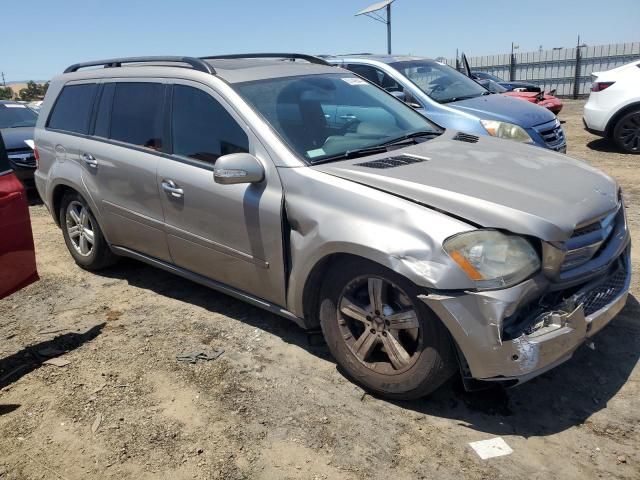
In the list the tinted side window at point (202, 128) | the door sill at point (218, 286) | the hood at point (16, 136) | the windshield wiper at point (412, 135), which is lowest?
the door sill at point (218, 286)

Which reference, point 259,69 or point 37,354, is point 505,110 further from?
point 37,354

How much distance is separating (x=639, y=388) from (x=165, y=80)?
142 inches

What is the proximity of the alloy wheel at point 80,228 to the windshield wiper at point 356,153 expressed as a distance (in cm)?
259

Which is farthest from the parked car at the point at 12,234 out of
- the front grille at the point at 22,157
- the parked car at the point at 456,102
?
the front grille at the point at 22,157

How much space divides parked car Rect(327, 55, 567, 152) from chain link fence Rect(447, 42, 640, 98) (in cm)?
1568

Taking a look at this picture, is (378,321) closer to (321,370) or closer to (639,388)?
(321,370)

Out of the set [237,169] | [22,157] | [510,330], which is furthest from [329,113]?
[22,157]

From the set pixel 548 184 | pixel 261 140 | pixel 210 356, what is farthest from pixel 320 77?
pixel 210 356

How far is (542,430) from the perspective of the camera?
9.12ft

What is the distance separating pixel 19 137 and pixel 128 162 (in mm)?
5858

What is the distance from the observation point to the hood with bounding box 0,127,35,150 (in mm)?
8703

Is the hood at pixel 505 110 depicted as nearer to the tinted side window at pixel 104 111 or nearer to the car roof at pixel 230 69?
the car roof at pixel 230 69

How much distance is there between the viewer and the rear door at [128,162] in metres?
4.10

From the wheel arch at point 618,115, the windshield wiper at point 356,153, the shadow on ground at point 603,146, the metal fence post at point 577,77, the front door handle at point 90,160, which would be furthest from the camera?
the metal fence post at point 577,77
